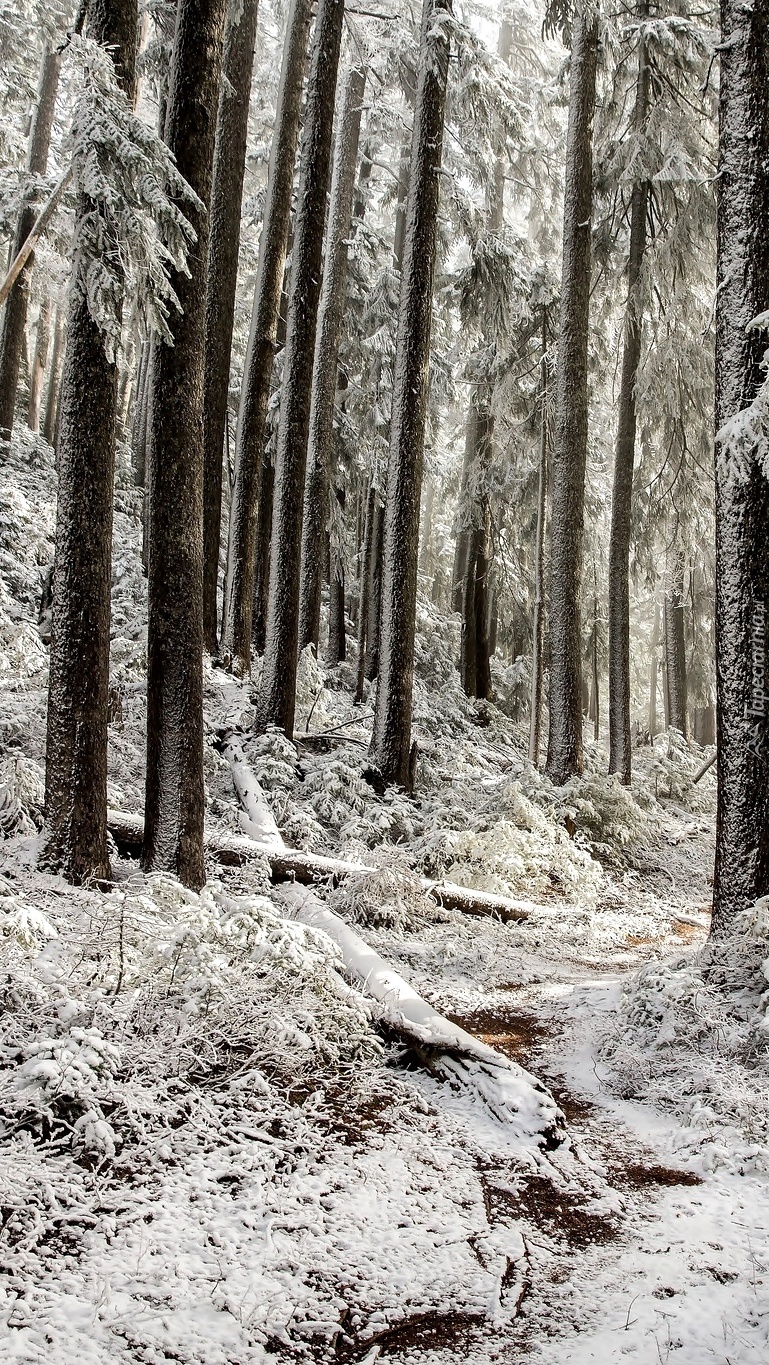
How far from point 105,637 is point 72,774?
96 cm

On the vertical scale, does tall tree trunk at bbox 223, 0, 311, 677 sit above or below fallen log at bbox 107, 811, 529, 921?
above

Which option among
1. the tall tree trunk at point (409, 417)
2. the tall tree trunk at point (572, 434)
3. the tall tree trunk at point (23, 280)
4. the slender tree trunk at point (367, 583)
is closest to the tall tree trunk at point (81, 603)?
the tall tree trunk at point (409, 417)

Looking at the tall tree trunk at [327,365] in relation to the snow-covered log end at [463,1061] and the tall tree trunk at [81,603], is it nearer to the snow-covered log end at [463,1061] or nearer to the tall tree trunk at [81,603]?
the tall tree trunk at [81,603]

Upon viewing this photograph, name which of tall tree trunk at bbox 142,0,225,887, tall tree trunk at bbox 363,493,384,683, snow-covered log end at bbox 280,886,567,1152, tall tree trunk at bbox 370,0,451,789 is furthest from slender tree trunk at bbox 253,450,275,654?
snow-covered log end at bbox 280,886,567,1152

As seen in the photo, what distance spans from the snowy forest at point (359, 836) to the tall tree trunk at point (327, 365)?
0.35 feet

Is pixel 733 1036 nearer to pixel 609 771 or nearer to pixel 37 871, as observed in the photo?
pixel 37 871

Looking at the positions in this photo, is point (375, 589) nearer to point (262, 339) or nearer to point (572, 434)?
point (262, 339)

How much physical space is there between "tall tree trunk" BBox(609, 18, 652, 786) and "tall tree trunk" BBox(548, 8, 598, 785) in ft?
6.71

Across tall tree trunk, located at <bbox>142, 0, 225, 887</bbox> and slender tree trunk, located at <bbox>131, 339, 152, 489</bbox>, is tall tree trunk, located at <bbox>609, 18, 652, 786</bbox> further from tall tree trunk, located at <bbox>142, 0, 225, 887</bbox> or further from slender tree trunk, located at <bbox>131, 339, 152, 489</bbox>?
slender tree trunk, located at <bbox>131, 339, 152, 489</bbox>

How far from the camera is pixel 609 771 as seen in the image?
15219 mm

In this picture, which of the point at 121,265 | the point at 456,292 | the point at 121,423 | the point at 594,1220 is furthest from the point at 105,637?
the point at 121,423

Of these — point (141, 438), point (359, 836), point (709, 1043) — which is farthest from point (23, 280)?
point (709, 1043)

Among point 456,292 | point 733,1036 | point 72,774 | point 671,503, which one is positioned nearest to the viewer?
point 733,1036

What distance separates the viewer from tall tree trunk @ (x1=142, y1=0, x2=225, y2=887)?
608 centimetres
